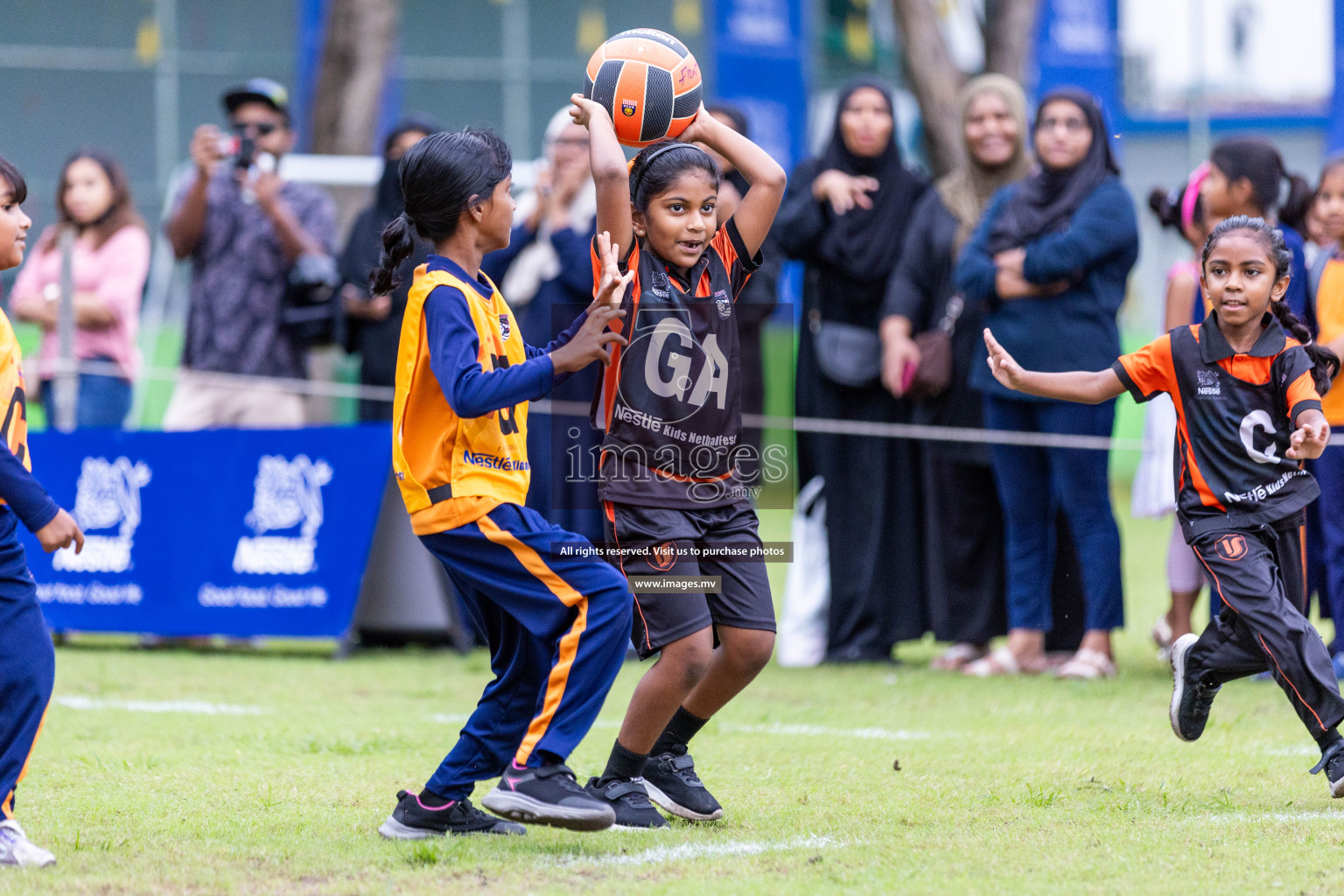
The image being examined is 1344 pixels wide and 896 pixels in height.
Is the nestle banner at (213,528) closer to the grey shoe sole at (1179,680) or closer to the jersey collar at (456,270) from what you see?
the jersey collar at (456,270)

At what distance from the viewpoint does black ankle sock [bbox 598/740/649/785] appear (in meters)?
4.68

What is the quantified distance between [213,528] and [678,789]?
16.4 ft

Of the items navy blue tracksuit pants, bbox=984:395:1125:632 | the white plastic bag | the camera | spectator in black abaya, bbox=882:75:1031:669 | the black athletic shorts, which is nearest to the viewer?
the black athletic shorts

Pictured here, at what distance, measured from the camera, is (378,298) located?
9344 mm

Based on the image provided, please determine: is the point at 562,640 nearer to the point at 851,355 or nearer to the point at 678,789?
the point at 678,789

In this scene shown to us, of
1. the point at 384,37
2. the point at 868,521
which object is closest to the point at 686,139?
the point at 868,521

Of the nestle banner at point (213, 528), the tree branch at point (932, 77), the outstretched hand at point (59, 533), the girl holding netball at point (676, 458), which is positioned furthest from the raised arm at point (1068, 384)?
the tree branch at point (932, 77)

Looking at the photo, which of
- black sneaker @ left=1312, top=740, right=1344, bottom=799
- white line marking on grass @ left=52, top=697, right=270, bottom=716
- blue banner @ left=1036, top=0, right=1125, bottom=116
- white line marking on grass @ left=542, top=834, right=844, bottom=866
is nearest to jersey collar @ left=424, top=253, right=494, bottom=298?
white line marking on grass @ left=542, top=834, right=844, bottom=866

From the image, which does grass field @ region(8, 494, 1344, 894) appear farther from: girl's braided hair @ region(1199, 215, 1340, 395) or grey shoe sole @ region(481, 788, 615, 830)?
girl's braided hair @ region(1199, 215, 1340, 395)

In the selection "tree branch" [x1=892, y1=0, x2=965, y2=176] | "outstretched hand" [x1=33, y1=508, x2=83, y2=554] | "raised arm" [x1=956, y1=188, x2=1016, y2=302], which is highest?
"tree branch" [x1=892, y1=0, x2=965, y2=176]

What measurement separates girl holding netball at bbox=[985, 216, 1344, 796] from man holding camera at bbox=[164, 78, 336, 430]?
5.44 meters

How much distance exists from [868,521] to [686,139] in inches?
154

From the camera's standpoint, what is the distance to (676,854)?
13.8 feet

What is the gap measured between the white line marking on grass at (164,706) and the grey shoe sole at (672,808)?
2.61m
